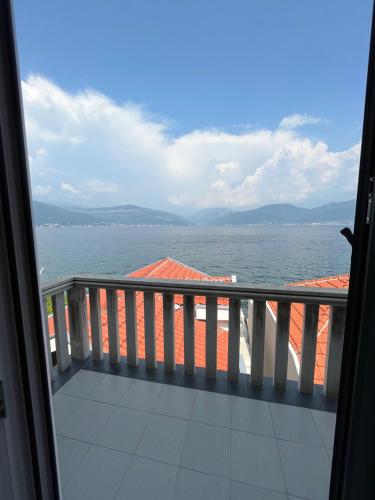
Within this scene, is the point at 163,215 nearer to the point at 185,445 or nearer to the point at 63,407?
the point at 63,407

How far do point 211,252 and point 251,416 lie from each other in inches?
93.4

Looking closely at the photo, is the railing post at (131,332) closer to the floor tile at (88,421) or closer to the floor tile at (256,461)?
the floor tile at (88,421)

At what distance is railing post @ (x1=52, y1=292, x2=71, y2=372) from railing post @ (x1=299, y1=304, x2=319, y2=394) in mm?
1911

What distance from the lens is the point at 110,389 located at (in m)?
1.78

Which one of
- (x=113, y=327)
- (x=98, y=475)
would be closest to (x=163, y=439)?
(x=98, y=475)

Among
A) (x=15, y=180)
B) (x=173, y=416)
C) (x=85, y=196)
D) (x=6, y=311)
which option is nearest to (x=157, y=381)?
(x=173, y=416)

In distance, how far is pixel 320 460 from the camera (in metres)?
1.25

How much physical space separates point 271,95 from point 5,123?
19.9 feet

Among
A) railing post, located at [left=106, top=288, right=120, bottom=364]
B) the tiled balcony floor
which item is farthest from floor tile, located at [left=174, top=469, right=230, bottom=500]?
railing post, located at [left=106, top=288, right=120, bottom=364]

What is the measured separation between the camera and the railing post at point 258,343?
1.74 meters

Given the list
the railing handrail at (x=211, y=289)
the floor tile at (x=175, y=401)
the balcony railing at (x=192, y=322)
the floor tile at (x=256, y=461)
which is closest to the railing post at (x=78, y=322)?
the balcony railing at (x=192, y=322)

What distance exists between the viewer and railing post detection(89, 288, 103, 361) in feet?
6.70

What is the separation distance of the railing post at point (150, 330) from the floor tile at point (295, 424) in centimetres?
98

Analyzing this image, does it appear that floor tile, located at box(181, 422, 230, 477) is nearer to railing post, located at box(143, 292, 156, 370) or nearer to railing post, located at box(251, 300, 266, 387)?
railing post, located at box(251, 300, 266, 387)
